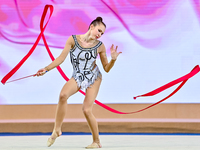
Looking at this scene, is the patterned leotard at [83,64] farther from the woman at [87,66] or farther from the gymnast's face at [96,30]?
the gymnast's face at [96,30]

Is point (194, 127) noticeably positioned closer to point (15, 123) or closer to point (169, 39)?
point (169, 39)

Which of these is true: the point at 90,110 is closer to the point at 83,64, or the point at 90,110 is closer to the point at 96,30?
the point at 83,64

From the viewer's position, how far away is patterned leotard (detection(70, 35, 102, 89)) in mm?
3428

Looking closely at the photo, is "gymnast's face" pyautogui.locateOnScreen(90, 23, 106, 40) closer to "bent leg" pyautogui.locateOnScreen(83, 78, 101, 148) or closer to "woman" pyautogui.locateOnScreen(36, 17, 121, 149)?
"woman" pyautogui.locateOnScreen(36, 17, 121, 149)

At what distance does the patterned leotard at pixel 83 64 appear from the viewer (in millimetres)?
3428

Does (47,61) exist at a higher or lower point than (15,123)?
higher

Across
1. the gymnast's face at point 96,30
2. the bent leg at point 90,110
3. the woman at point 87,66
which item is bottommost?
the bent leg at point 90,110

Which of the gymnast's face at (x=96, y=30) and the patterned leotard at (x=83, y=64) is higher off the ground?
the gymnast's face at (x=96, y=30)

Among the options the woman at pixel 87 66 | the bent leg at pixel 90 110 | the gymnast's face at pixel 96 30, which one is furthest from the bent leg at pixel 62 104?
the gymnast's face at pixel 96 30

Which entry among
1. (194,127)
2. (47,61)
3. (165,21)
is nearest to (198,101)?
(194,127)

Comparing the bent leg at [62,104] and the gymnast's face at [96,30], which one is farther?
the gymnast's face at [96,30]

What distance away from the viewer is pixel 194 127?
4785 millimetres

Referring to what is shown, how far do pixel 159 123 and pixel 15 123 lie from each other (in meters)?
1.84

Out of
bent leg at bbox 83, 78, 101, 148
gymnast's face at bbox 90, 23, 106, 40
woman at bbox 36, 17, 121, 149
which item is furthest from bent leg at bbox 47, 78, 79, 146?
gymnast's face at bbox 90, 23, 106, 40
